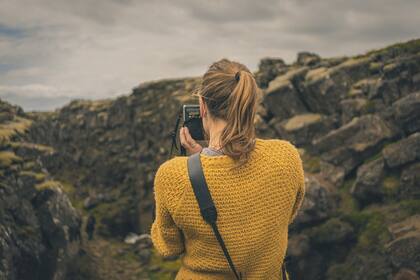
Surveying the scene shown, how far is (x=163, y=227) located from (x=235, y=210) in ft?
3.12

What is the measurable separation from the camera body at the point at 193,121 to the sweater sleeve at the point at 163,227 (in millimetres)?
1083

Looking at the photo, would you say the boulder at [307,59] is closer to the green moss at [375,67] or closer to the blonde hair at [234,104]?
the green moss at [375,67]

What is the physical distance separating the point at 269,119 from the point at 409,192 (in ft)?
91.3

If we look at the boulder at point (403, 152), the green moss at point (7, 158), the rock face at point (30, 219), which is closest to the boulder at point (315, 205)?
the boulder at point (403, 152)

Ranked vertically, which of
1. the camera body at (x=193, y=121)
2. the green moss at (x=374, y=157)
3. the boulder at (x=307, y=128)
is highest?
the camera body at (x=193, y=121)

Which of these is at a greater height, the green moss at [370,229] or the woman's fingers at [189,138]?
the woman's fingers at [189,138]

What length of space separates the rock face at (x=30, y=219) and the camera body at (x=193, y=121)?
40.9 metres

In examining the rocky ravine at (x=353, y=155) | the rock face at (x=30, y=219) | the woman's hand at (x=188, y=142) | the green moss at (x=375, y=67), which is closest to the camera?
the woman's hand at (x=188, y=142)

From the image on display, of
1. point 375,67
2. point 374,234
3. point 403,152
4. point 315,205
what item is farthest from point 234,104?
point 375,67

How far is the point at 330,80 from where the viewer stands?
5522cm

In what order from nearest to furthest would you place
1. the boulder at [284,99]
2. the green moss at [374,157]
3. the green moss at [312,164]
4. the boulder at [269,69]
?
the green moss at [374,157]
the green moss at [312,164]
the boulder at [284,99]
the boulder at [269,69]

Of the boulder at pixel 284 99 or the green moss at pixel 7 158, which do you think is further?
the boulder at pixel 284 99

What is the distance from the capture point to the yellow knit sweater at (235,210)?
489cm

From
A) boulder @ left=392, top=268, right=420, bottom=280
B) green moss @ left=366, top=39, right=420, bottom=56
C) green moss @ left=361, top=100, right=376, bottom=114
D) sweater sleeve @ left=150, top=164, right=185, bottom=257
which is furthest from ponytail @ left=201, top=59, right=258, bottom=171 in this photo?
green moss @ left=366, top=39, right=420, bottom=56
